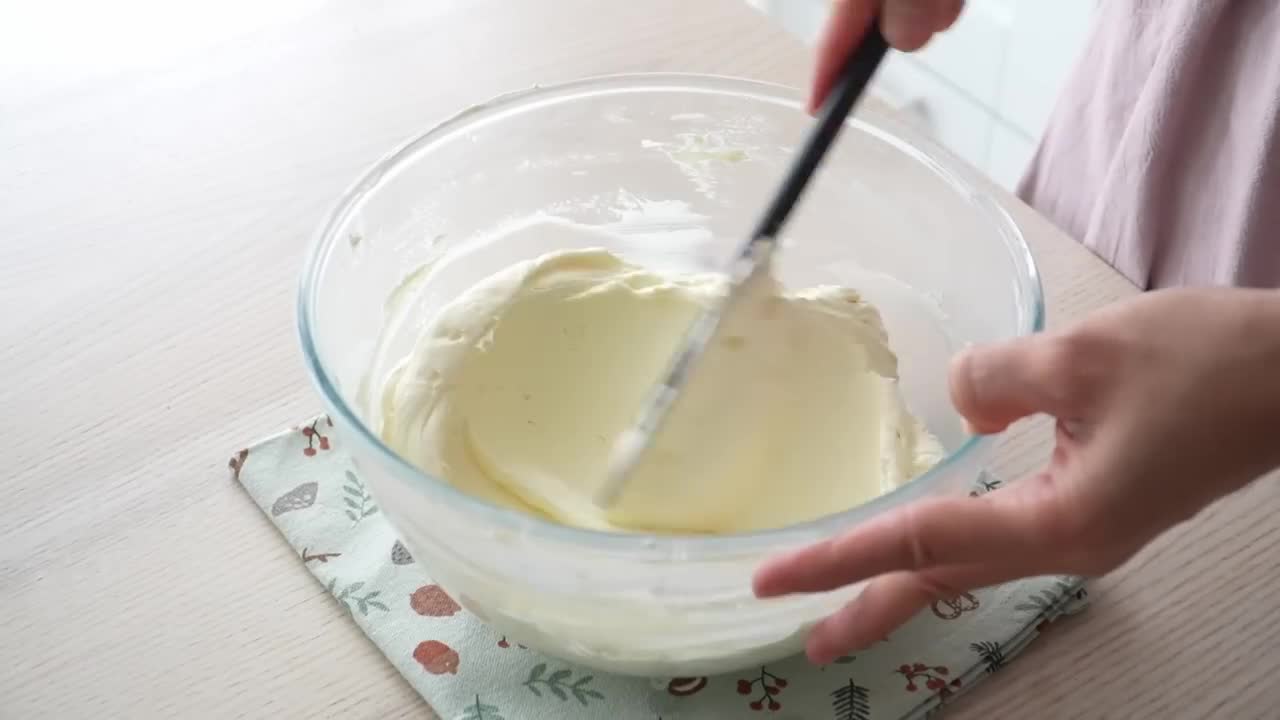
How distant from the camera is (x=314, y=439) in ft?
2.42

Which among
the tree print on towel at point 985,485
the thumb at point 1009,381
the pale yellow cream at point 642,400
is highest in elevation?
the thumb at point 1009,381

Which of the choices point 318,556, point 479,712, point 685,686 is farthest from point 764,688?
point 318,556

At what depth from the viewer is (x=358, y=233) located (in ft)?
2.28

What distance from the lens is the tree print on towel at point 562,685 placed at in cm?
60

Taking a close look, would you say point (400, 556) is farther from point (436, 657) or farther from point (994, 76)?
point (994, 76)

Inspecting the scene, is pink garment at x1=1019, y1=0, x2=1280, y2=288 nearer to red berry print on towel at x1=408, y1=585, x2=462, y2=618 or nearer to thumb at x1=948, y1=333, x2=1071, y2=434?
thumb at x1=948, y1=333, x2=1071, y2=434

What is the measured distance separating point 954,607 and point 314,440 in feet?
1.31

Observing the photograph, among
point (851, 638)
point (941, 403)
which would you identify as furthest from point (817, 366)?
point (851, 638)

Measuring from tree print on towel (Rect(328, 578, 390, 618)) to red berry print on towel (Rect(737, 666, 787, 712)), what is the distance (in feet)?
0.66

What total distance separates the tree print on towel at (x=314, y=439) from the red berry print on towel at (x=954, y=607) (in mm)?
381

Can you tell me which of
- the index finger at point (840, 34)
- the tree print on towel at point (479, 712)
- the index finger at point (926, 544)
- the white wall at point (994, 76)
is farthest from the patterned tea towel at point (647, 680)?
the white wall at point (994, 76)

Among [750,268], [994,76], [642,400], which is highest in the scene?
[750,268]

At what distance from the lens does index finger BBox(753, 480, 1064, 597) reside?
0.48 metres

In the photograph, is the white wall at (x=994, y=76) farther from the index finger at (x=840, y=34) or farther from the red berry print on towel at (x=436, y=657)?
the red berry print on towel at (x=436, y=657)
